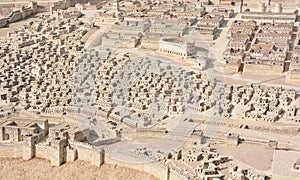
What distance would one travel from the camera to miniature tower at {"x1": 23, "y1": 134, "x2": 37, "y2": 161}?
668 inches

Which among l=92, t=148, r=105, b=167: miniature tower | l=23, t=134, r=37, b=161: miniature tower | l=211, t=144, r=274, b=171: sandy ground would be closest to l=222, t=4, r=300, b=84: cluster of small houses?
l=211, t=144, r=274, b=171: sandy ground

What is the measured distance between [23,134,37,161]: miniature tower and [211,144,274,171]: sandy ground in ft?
19.5

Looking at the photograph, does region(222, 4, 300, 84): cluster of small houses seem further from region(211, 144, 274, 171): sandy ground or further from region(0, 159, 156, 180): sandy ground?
region(0, 159, 156, 180): sandy ground

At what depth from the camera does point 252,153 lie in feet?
55.1

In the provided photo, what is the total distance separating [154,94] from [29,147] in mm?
6873

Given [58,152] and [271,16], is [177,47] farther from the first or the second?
[58,152]

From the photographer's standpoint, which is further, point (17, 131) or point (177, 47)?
point (177, 47)

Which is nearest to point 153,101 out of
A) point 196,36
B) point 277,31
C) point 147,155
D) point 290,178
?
point 147,155

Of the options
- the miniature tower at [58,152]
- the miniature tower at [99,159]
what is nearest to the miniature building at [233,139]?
the miniature tower at [99,159]

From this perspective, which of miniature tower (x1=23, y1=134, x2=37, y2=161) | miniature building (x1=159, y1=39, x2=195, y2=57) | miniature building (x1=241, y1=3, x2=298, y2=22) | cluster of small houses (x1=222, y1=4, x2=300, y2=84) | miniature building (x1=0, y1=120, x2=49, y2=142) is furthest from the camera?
miniature building (x1=241, y1=3, x2=298, y2=22)

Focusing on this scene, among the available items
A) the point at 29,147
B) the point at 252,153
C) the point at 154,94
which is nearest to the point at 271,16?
the point at 154,94

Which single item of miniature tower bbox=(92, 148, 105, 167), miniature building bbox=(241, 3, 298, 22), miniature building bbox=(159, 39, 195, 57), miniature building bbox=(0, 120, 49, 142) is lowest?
miniature tower bbox=(92, 148, 105, 167)

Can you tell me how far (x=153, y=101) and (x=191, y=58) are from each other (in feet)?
20.8

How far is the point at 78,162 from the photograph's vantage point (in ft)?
54.9
